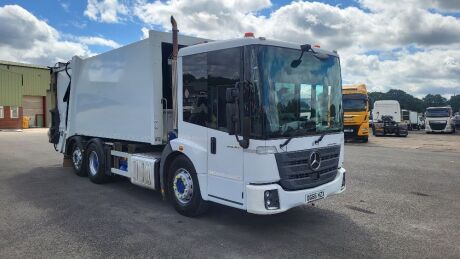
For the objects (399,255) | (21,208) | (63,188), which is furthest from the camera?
(63,188)

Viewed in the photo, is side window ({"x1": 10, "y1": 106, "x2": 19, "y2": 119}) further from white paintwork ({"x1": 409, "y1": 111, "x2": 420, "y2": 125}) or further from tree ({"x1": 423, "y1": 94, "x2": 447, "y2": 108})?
tree ({"x1": 423, "y1": 94, "x2": 447, "y2": 108})

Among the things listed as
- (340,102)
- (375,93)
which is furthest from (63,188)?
(375,93)

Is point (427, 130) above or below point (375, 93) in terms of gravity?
Answer: below

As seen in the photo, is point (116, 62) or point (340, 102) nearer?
point (340, 102)

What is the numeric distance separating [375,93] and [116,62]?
4381 inches

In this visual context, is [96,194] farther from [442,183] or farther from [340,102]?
[442,183]

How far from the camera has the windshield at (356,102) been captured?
21.8 meters

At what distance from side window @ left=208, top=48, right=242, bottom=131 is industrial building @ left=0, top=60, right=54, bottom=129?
39.4 metres

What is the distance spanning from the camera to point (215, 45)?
5.66m

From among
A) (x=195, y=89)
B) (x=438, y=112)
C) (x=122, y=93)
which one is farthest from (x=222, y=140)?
(x=438, y=112)

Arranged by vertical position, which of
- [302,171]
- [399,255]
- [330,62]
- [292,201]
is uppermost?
[330,62]

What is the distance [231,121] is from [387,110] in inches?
1079

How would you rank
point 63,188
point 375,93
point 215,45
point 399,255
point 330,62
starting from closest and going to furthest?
1. point 399,255
2. point 215,45
3. point 330,62
4. point 63,188
5. point 375,93

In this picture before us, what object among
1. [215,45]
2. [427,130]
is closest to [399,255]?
[215,45]
